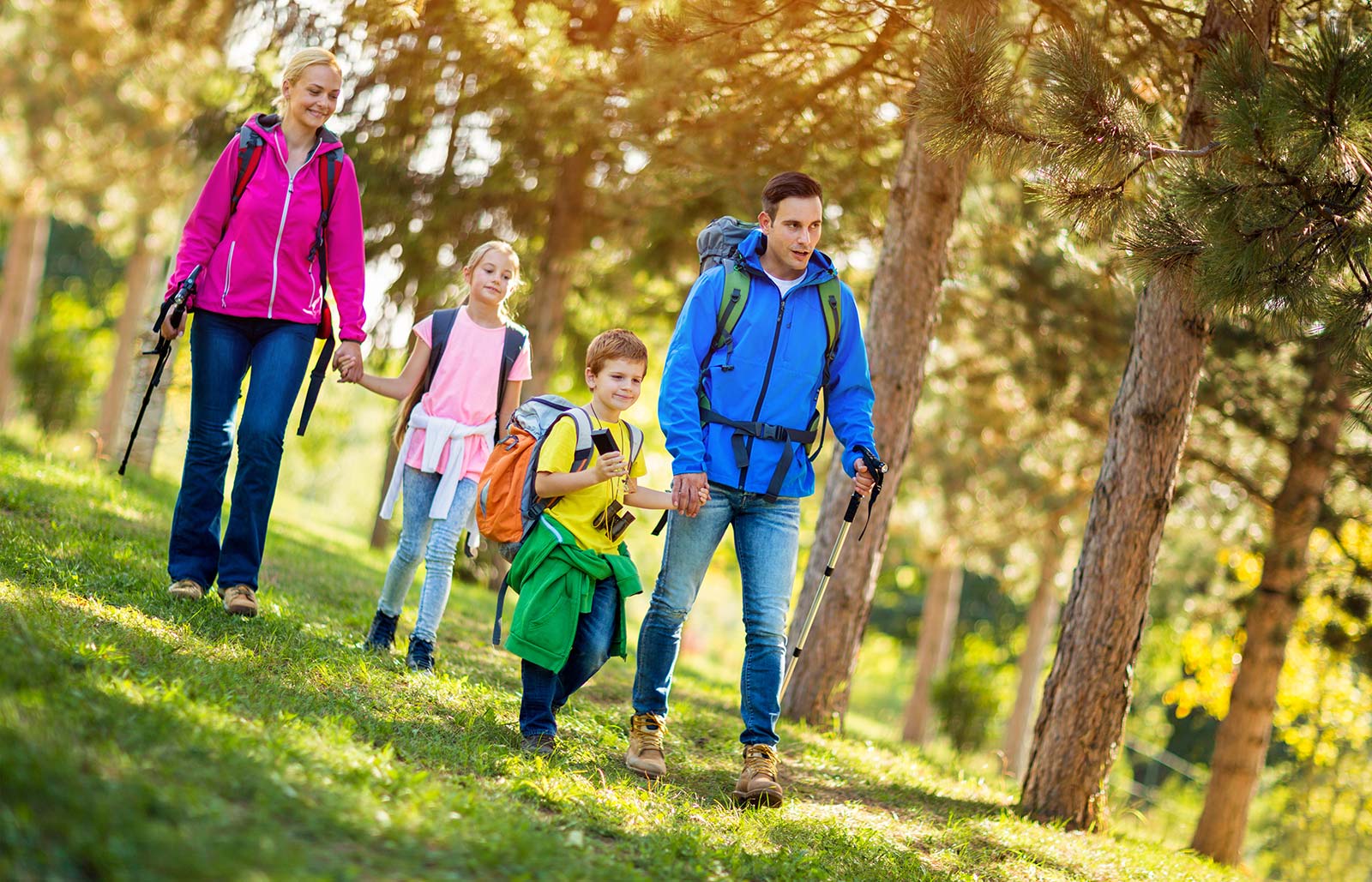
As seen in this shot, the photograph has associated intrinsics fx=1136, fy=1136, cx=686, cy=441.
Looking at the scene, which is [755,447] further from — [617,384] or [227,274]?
[227,274]

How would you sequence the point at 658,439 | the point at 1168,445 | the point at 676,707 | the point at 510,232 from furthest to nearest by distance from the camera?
the point at 658,439
the point at 510,232
the point at 676,707
the point at 1168,445

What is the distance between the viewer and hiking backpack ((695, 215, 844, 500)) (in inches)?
169

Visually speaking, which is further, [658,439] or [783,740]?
[658,439]

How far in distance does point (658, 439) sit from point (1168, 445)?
15.6m

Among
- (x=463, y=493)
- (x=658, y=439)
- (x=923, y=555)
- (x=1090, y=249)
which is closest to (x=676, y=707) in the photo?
(x=463, y=493)

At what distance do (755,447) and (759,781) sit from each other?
49.5 inches

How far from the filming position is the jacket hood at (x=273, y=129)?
4738 millimetres

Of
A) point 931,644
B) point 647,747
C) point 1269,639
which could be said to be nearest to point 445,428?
point 647,747

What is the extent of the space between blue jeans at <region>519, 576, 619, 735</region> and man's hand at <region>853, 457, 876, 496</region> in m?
1.00

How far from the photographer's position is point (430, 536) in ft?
17.3

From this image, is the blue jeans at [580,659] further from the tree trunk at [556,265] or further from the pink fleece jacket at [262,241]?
the tree trunk at [556,265]

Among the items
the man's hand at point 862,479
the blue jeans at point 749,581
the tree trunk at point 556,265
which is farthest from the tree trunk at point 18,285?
the man's hand at point 862,479

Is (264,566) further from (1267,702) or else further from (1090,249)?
(1267,702)

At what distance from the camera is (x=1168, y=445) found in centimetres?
582
